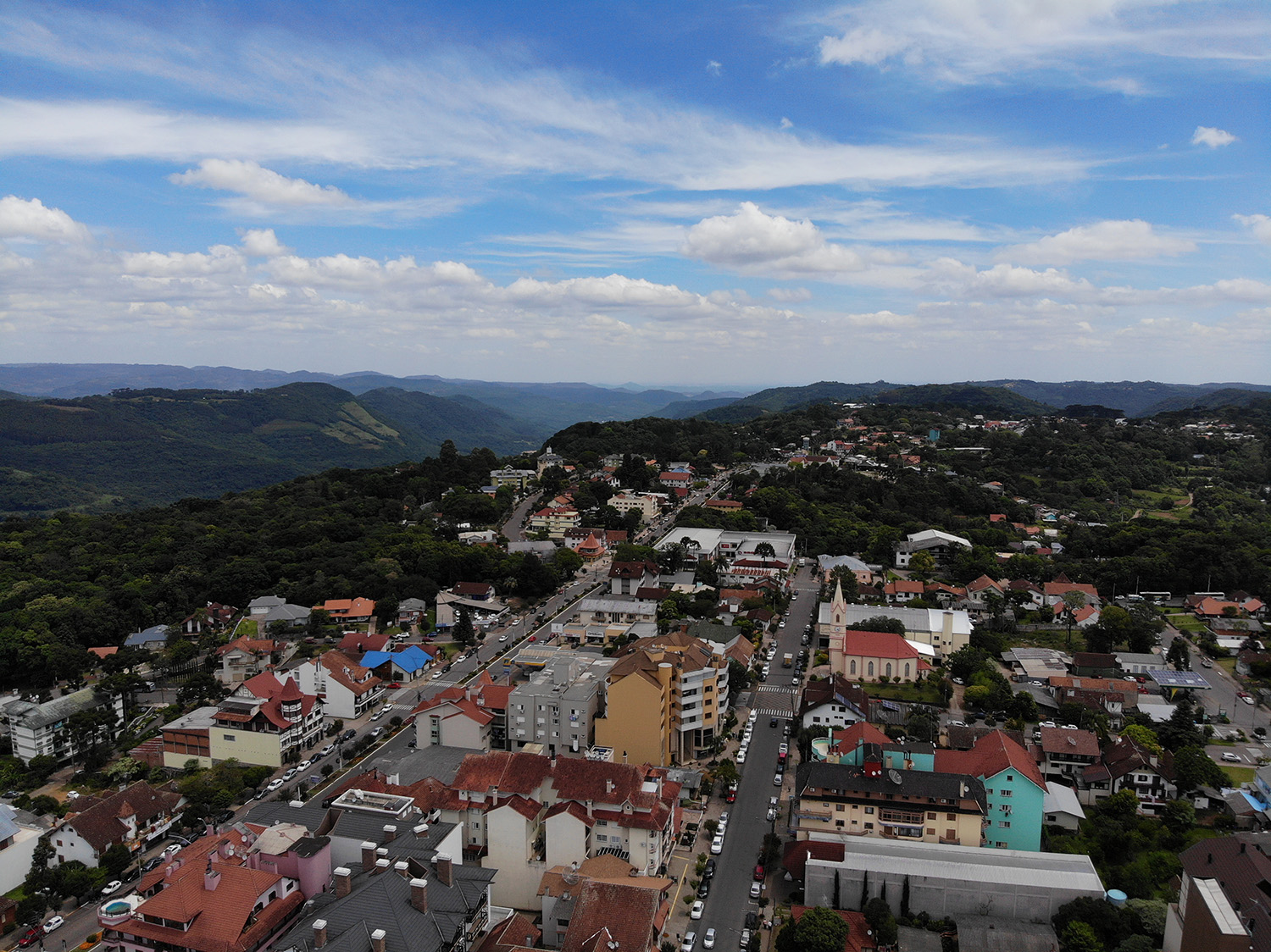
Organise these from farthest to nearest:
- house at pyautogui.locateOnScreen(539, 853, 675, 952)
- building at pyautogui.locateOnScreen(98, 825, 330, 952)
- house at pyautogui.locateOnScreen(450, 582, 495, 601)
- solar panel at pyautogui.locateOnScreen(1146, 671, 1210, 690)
Answer: 1. house at pyautogui.locateOnScreen(450, 582, 495, 601)
2. solar panel at pyautogui.locateOnScreen(1146, 671, 1210, 690)
3. house at pyautogui.locateOnScreen(539, 853, 675, 952)
4. building at pyautogui.locateOnScreen(98, 825, 330, 952)

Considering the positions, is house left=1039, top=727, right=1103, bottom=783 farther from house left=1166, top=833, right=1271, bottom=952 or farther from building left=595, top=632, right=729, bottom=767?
building left=595, top=632, right=729, bottom=767

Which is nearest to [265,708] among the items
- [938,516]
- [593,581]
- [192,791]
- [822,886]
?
[192,791]

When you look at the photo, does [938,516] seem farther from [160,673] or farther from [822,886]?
[160,673]

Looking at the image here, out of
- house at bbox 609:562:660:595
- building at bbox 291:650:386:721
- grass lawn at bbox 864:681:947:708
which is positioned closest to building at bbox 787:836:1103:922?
grass lawn at bbox 864:681:947:708

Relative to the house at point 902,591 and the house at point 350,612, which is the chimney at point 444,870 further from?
the house at point 902,591

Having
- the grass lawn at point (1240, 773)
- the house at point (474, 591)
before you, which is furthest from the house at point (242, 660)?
the grass lawn at point (1240, 773)

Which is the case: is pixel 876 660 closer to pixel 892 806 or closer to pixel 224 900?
pixel 892 806

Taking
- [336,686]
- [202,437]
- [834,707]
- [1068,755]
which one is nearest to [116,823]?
[336,686]
